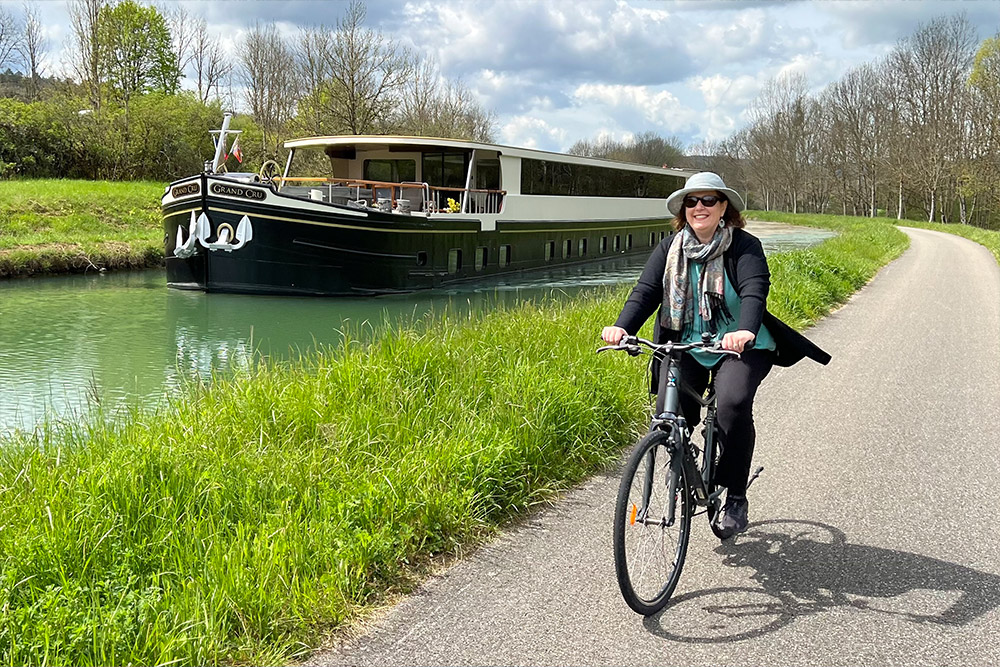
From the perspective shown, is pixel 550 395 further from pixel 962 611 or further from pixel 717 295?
pixel 962 611

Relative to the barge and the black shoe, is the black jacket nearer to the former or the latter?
the black shoe

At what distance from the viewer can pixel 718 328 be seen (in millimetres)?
3727

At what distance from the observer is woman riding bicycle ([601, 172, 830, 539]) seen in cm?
356

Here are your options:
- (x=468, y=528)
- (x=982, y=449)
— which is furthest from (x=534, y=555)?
(x=982, y=449)

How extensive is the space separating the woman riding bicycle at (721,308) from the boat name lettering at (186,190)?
15.2 metres

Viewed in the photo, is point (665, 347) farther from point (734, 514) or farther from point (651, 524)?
point (734, 514)

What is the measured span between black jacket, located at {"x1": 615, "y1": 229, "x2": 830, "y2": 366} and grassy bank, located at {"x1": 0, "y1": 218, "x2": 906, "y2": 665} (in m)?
1.20

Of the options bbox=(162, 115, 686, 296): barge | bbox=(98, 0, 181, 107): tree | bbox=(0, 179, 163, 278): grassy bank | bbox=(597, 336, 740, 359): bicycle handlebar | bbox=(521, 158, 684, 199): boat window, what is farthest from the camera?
bbox=(98, 0, 181, 107): tree

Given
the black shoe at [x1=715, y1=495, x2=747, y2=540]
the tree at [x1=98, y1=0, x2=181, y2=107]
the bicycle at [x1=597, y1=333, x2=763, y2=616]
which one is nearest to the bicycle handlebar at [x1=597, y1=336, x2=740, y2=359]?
the bicycle at [x1=597, y1=333, x2=763, y2=616]

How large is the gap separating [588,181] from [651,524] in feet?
81.2

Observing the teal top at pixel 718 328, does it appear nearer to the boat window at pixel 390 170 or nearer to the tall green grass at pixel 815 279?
the tall green grass at pixel 815 279

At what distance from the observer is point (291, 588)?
10.3 ft

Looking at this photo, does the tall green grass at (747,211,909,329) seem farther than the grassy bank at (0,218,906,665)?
Yes

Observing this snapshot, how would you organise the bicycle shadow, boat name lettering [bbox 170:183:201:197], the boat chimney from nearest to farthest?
the bicycle shadow
boat name lettering [bbox 170:183:201:197]
the boat chimney
